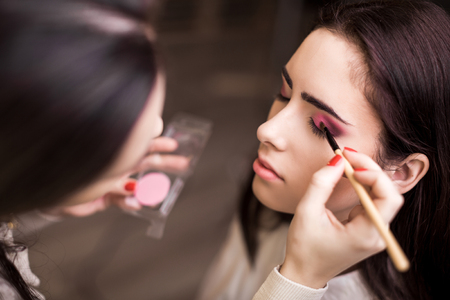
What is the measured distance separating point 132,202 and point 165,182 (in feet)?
0.40

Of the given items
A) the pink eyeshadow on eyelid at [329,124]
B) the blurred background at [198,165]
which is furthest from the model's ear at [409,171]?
the blurred background at [198,165]

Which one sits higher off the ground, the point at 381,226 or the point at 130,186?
the point at 381,226

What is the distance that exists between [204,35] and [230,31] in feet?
0.75

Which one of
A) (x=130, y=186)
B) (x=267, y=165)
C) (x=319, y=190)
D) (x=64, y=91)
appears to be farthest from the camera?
(x=130, y=186)

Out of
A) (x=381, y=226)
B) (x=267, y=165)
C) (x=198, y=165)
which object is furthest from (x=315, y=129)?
(x=198, y=165)

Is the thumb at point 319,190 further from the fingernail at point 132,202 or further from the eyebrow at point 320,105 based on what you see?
the fingernail at point 132,202

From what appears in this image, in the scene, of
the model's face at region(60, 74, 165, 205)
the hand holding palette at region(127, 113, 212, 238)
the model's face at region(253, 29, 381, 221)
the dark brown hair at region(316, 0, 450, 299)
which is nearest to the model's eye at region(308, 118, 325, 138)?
the model's face at region(253, 29, 381, 221)

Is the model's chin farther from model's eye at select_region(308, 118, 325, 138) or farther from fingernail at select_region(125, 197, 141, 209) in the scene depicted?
fingernail at select_region(125, 197, 141, 209)

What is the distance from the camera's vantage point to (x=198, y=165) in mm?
1903

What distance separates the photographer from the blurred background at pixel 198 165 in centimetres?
142

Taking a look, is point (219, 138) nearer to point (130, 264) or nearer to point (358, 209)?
point (130, 264)

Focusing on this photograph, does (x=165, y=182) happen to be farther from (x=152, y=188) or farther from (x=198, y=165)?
(x=198, y=165)

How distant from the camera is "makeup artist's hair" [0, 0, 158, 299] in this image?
0.42 meters

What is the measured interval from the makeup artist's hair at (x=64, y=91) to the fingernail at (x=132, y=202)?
470 millimetres
